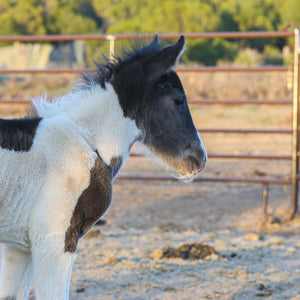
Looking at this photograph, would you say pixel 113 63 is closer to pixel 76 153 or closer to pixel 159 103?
pixel 159 103

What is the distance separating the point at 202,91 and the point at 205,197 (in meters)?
7.74

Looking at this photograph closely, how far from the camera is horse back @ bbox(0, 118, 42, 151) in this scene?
2.58 meters

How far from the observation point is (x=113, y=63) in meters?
2.97

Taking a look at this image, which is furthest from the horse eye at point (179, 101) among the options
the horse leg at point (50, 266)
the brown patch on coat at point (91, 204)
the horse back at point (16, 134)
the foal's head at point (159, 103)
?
the horse leg at point (50, 266)

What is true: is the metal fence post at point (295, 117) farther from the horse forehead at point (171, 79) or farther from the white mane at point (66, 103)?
the white mane at point (66, 103)

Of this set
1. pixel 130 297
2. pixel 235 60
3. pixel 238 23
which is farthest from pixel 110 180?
pixel 238 23

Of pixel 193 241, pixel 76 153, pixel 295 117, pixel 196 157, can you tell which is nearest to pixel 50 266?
pixel 76 153

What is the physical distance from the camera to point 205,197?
21.5ft

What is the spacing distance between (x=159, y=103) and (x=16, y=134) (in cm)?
76

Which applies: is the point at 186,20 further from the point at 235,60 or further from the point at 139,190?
the point at 139,190

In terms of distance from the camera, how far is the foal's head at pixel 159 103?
287 centimetres

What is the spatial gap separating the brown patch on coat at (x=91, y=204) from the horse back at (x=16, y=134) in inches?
13.2

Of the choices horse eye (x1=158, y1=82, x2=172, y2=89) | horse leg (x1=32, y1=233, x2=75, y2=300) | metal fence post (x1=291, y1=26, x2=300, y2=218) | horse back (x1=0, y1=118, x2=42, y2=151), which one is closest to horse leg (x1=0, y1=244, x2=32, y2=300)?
horse leg (x1=32, y1=233, x2=75, y2=300)

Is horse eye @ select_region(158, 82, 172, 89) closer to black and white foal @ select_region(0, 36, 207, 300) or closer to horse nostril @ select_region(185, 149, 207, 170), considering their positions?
black and white foal @ select_region(0, 36, 207, 300)
